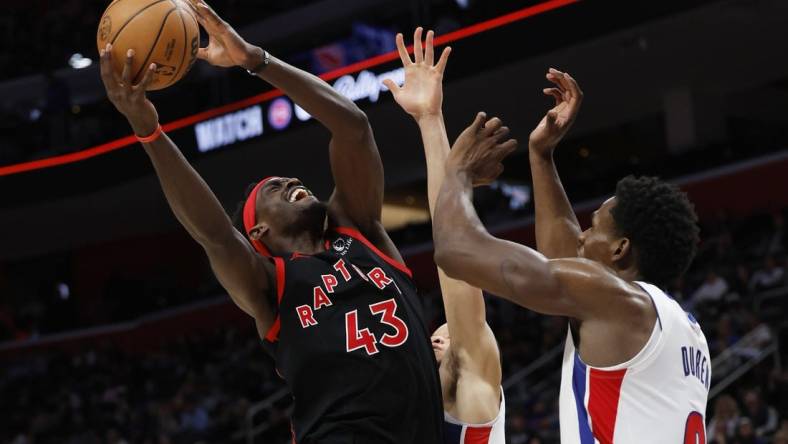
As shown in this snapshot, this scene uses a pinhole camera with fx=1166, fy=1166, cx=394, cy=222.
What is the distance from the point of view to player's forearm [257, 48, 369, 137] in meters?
3.61

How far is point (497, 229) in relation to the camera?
16094 mm

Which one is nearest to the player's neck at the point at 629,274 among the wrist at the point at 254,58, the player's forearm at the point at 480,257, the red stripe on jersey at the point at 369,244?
the player's forearm at the point at 480,257

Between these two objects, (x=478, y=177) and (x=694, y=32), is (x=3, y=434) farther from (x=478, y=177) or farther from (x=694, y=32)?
(x=478, y=177)

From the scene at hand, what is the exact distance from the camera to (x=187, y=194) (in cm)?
337

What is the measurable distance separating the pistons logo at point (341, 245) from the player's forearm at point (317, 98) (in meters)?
0.33

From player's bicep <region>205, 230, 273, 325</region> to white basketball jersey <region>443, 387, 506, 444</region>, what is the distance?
747 mm

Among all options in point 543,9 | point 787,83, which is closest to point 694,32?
point 543,9

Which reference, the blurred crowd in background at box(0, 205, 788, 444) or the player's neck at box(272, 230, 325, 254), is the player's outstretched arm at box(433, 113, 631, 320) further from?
the blurred crowd in background at box(0, 205, 788, 444)

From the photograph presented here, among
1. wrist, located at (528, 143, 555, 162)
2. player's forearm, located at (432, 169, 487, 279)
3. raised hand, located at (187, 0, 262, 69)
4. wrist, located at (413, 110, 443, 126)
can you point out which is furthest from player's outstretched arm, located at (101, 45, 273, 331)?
wrist, located at (528, 143, 555, 162)

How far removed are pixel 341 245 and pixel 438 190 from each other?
1.55 ft

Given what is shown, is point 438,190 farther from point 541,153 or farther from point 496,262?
point 496,262

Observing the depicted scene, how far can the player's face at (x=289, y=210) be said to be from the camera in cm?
373

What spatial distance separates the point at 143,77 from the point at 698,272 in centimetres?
1010

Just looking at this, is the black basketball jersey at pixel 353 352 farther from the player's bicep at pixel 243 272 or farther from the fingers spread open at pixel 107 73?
the fingers spread open at pixel 107 73
